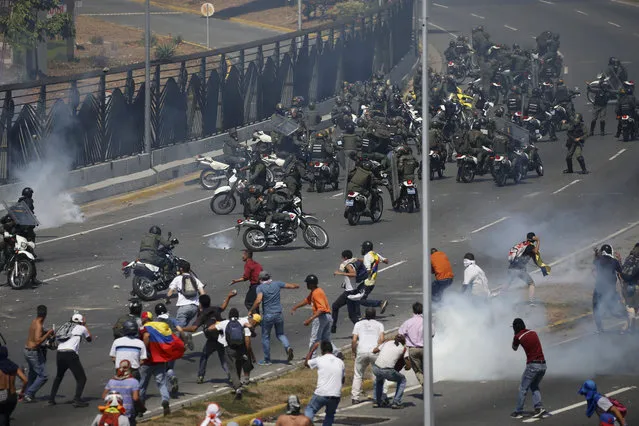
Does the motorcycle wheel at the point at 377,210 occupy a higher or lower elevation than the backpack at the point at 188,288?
lower

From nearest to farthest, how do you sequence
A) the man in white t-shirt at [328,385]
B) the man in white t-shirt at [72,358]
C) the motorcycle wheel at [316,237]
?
1. the man in white t-shirt at [328,385]
2. the man in white t-shirt at [72,358]
3. the motorcycle wheel at [316,237]

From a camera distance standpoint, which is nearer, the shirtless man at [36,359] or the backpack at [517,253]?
the shirtless man at [36,359]

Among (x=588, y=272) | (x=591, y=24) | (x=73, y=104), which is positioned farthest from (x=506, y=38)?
(x=588, y=272)

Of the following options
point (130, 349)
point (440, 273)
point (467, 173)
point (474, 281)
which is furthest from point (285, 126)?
point (130, 349)

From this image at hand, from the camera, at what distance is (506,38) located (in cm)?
7262

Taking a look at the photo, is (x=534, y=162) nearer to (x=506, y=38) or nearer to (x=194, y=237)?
(x=194, y=237)

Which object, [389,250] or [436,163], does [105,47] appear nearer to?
[436,163]

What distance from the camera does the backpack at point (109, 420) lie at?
52.2 feet

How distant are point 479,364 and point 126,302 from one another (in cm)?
784

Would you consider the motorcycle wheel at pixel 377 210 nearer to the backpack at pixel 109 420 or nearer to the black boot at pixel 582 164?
the black boot at pixel 582 164

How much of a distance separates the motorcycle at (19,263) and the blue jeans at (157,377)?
9.35 metres

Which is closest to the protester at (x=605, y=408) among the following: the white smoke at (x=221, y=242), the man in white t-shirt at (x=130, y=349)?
the man in white t-shirt at (x=130, y=349)

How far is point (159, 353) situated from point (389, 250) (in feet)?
43.9

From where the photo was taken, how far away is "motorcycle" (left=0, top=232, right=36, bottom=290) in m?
28.6
